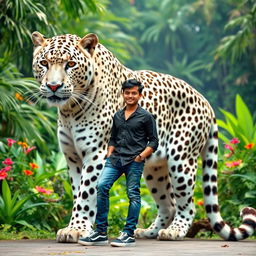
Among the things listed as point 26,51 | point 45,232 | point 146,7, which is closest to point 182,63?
point 146,7

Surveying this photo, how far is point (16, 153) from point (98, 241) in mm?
4111

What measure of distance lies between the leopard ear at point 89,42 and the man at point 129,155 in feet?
2.85

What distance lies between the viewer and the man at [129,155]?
6969 millimetres

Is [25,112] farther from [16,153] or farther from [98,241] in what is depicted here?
[98,241]

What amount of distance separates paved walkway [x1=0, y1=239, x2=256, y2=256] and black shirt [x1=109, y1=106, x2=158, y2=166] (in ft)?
2.68

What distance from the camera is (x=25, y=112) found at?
12.6 meters

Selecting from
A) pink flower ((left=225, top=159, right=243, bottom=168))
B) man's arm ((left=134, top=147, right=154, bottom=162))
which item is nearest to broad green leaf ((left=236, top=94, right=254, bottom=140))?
pink flower ((left=225, top=159, right=243, bottom=168))

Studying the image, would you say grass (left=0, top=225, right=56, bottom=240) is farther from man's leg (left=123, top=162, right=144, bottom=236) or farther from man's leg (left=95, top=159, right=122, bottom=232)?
man's leg (left=123, top=162, right=144, bottom=236)

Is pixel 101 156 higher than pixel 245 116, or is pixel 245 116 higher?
pixel 245 116

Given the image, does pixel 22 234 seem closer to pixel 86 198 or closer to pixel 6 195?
pixel 6 195

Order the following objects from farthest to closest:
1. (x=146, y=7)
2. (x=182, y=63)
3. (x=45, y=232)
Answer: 1. (x=146, y=7)
2. (x=182, y=63)
3. (x=45, y=232)

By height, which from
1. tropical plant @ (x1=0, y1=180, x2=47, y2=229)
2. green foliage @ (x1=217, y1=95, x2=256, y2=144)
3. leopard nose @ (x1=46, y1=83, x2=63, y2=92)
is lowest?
tropical plant @ (x1=0, y1=180, x2=47, y2=229)

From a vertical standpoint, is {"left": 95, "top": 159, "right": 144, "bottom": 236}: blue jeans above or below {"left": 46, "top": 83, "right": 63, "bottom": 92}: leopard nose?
below

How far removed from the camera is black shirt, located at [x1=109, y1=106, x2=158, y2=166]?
23.1 ft
